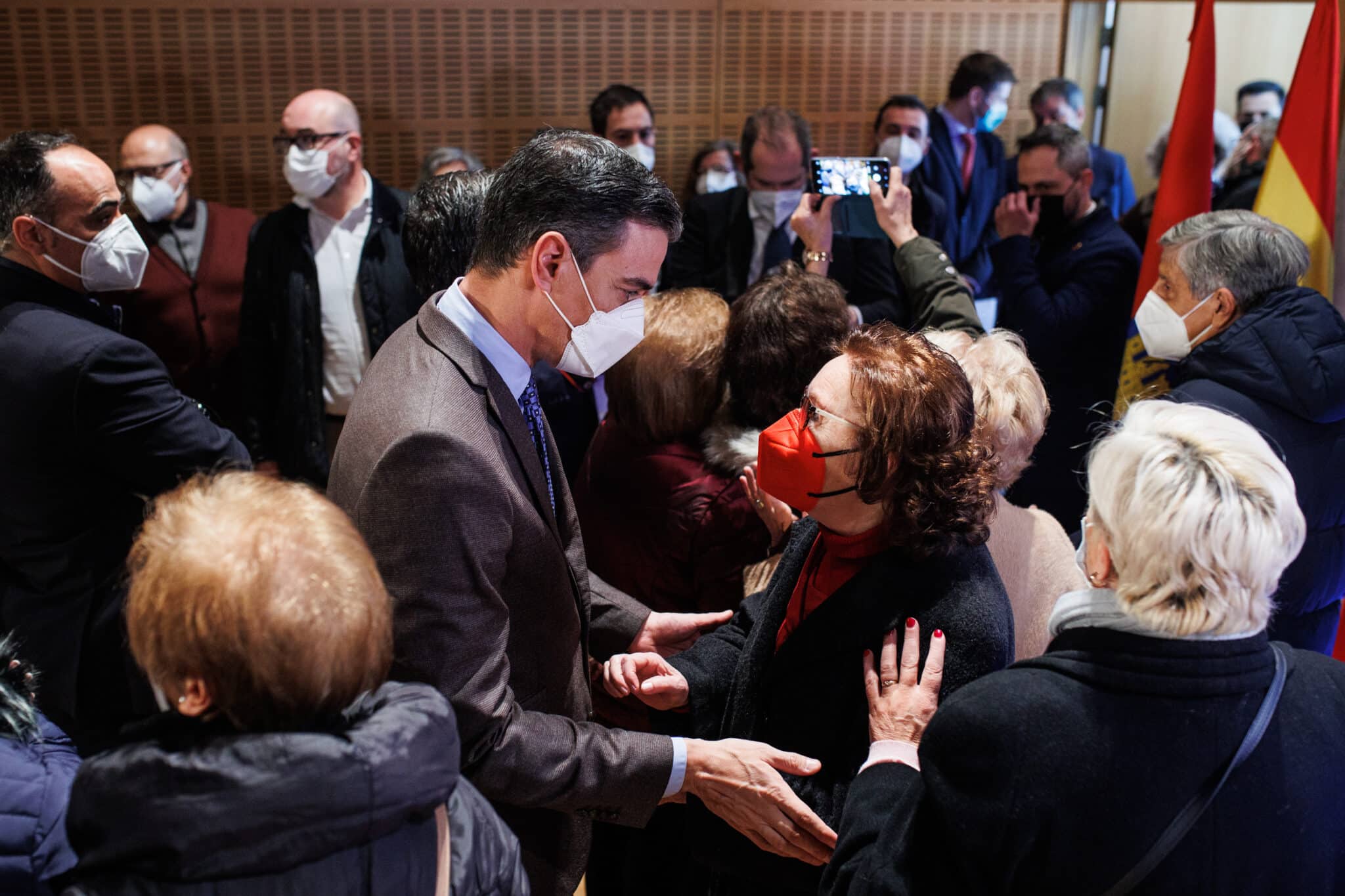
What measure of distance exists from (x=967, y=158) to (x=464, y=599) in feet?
14.7

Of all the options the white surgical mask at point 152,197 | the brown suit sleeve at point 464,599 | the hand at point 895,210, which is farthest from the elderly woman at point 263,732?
the white surgical mask at point 152,197

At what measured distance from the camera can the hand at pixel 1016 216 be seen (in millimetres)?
3994

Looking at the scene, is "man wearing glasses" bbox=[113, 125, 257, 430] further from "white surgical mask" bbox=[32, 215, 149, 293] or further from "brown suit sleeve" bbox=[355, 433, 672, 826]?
"brown suit sleeve" bbox=[355, 433, 672, 826]

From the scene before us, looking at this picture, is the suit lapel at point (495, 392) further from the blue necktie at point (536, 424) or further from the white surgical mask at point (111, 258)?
the white surgical mask at point (111, 258)

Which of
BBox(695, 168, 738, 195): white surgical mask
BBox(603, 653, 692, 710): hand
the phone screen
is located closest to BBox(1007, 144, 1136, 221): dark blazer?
BBox(695, 168, 738, 195): white surgical mask

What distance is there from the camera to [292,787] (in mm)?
1058

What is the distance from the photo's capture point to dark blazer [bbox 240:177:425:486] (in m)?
3.82

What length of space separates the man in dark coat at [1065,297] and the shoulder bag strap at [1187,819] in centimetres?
269

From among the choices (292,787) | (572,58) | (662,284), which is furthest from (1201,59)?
(292,787)

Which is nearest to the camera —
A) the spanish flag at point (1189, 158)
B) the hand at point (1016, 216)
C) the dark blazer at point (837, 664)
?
the dark blazer at point (837, 664)

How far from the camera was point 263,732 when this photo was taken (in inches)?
43.9

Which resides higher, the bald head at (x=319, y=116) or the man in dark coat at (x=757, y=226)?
the bald head at (x=319, y=116)

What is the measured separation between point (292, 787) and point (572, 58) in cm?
496

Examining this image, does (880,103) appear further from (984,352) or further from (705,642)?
(705,642)
